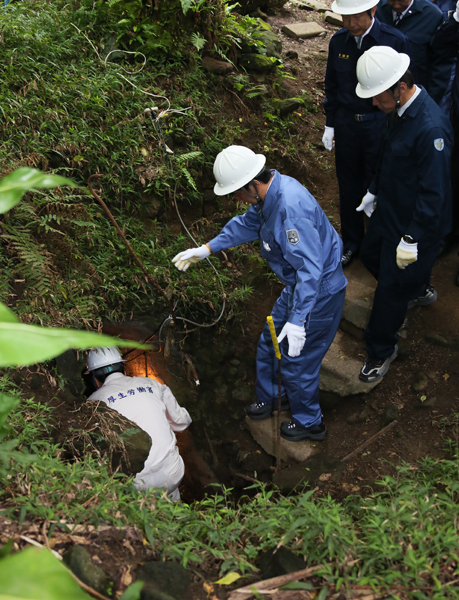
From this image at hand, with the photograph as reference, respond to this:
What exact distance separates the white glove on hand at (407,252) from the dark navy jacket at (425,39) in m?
1.82

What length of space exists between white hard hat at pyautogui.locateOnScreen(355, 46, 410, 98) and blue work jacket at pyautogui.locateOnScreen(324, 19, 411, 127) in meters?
0.78

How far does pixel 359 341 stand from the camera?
14.9ft

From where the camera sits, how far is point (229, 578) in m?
1.86

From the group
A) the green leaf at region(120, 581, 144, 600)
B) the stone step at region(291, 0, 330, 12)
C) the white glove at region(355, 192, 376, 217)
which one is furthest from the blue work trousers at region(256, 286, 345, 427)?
the stone step at region(291, 0, 330, 12)

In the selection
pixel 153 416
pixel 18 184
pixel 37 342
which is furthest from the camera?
pixel 153 416

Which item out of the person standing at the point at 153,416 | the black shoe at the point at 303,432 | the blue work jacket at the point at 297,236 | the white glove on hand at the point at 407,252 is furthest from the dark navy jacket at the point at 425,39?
the person standing at the point at 153,416

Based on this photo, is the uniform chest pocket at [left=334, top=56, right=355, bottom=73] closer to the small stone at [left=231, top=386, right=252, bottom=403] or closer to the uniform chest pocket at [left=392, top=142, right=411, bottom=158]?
the uniform chest pocket at [left=392, top=142, right=411, bottom=158]

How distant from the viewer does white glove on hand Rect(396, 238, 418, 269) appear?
324 centimetres

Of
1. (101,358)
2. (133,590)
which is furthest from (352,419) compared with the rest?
(133,590)

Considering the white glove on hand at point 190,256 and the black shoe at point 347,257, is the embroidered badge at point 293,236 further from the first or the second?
the black shoe at point 347,257

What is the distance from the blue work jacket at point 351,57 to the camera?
3.75m

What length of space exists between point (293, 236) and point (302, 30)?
563 centimetres

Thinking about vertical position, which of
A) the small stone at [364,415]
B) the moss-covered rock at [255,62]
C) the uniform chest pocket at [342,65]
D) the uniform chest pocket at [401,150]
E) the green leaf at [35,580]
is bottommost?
the small stone at [364,415]

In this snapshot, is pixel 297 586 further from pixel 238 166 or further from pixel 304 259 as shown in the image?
pixel 238 166
